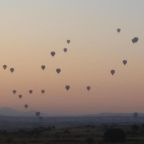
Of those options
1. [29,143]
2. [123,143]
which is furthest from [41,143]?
[123,143]

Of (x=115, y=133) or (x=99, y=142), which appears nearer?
(x=99, y=142)

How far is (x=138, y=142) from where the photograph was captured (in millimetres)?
103000

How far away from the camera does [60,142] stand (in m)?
104

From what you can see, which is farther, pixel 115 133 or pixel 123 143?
pixel 115 133

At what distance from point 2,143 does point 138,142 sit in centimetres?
1726

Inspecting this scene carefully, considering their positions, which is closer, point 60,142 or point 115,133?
point 60,142

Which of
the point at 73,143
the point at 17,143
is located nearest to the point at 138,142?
the point at 73,143

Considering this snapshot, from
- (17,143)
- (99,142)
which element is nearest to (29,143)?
(17,143)

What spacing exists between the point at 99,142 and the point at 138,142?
497cm

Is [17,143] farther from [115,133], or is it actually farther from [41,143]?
[115,133]

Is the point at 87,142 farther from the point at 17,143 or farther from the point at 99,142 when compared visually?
the point at 17,143

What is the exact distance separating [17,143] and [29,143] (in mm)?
1516

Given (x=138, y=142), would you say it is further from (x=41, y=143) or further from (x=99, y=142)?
(x=41, y=143)

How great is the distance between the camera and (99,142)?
10344 centimetres
